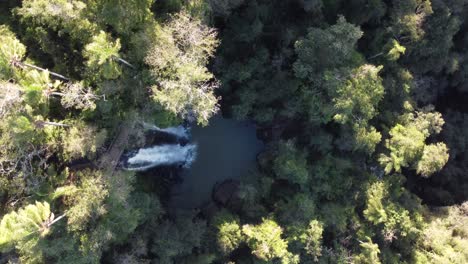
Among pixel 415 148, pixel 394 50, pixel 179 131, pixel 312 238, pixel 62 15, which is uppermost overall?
pixel 394 50

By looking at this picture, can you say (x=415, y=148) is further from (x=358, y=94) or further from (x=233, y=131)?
(x=233, y=131)

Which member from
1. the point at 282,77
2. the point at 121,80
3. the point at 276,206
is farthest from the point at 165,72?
the point at 276,206

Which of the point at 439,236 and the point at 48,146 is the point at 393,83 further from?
the point at 48,146

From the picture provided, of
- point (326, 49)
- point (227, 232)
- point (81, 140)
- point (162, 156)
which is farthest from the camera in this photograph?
point (162, 156)

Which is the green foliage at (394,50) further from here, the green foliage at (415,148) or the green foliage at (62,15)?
the green foliage at (62,15)

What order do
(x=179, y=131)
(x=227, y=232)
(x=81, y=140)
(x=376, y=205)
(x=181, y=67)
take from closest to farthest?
(x=181, y=67)
(x=81, y=140)
(x=227, y=232)
(x=376, y=205)
(x=179, y=131)

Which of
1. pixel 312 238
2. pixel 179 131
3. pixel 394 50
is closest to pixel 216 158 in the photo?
pixel 179 131
